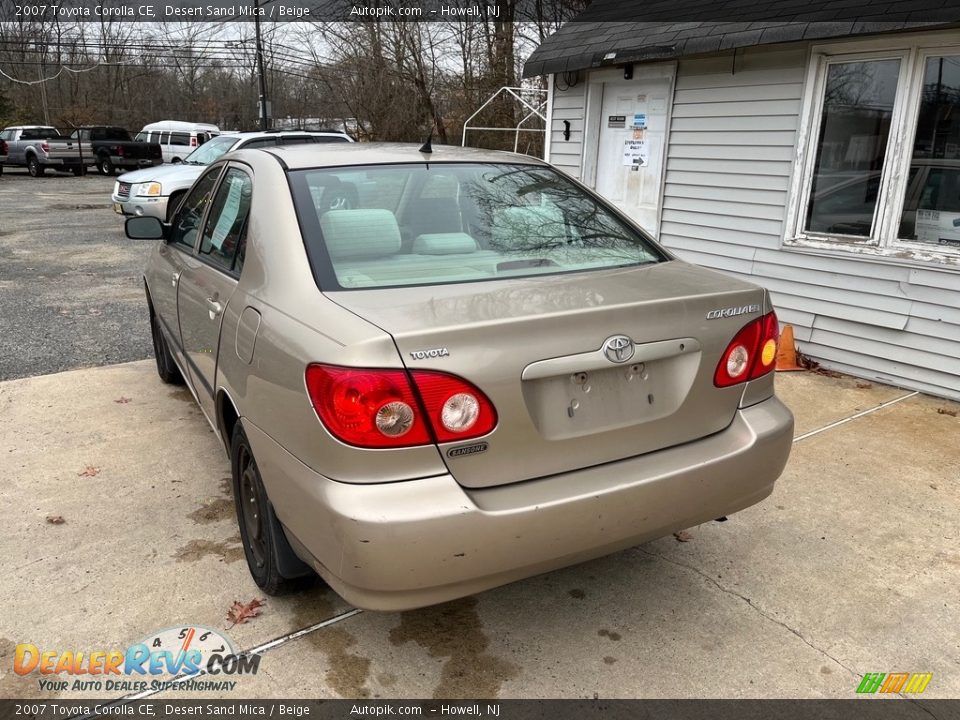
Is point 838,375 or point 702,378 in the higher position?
point 702,378

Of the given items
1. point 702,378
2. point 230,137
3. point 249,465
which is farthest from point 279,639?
point 230,137

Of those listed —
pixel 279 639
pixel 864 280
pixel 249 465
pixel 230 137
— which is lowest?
pixel 279 639

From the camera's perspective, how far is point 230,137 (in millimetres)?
12695

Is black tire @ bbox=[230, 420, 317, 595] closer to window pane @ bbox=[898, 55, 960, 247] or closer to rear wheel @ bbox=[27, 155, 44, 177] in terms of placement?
window pane @ bbox=[898, 55, 960, 247]

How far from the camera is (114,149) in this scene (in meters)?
28.5

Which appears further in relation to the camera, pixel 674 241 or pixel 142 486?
pixel 674 241

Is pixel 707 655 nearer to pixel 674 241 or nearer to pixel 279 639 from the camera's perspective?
pixel 279 639

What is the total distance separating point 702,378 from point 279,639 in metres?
1.69

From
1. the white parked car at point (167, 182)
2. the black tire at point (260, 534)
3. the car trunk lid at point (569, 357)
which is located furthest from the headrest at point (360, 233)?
the white parked car at point (167, 182)

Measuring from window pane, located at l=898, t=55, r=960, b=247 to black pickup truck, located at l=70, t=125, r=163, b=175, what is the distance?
28.7 metres

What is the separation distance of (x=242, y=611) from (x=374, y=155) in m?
1.88

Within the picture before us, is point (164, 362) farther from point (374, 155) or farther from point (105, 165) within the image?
point (105, 165)

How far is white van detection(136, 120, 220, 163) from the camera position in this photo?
28391 millimetres

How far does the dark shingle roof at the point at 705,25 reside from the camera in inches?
193
